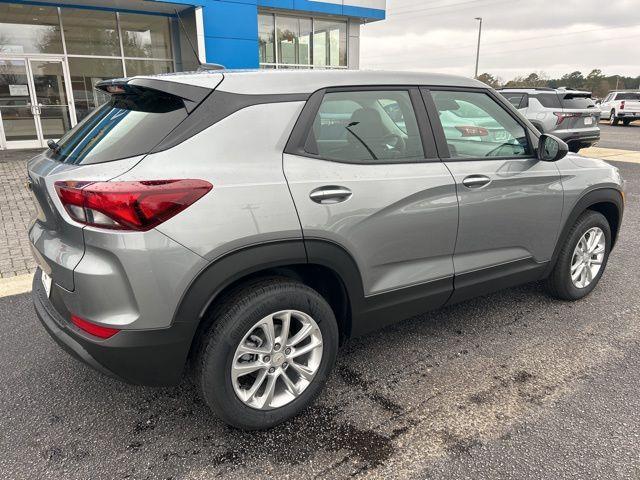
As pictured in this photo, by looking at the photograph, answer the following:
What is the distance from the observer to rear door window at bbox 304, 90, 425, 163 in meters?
2.44

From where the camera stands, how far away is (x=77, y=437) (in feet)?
7.75

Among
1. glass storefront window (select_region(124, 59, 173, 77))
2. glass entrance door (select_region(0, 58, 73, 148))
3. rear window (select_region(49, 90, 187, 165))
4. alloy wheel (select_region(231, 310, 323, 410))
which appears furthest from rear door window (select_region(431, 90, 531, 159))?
glass entrance door (select_region(0, 58, 73, 148))

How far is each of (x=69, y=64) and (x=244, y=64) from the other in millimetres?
4951

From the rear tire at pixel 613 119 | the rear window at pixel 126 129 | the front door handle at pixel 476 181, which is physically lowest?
the rear tire at pixel 613 119

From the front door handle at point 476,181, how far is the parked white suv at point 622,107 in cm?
2882

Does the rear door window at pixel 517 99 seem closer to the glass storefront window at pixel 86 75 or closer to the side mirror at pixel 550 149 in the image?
the side mirror at pixel 550 149

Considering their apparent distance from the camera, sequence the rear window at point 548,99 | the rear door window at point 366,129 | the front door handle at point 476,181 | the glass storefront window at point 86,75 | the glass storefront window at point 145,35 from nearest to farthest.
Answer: the rear door window at point 366,129 → the front door handle at point 476,181 → the rear window at point 548,99 → the glass storefront window at point 86,75 → the glass storefront window at point 145,35

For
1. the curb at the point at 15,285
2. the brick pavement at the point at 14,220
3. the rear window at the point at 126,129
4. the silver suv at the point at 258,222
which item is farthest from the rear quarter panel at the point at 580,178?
the curb at the point at 15,285

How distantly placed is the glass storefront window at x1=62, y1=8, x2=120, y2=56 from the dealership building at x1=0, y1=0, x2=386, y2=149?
0.03m

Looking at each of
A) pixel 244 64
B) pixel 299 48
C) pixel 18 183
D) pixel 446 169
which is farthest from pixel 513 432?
pixel 299 48

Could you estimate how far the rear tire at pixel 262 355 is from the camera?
2.16 m

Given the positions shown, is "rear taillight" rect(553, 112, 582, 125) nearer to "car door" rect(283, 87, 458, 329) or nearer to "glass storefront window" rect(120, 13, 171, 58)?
"car door" rect(283, 87, 458, 329)

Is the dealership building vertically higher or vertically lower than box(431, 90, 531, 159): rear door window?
higher

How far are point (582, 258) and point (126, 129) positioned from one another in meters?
3.43
